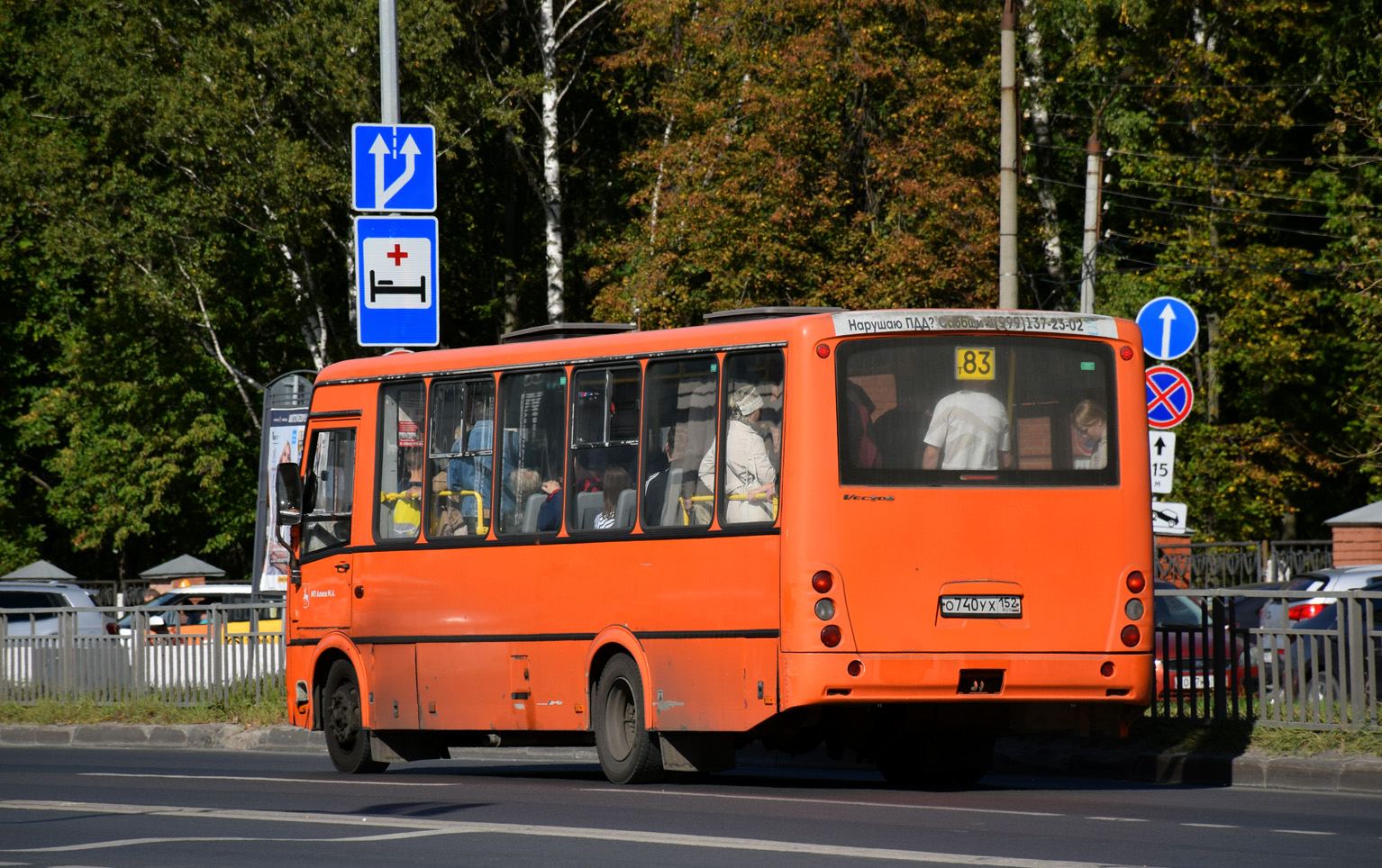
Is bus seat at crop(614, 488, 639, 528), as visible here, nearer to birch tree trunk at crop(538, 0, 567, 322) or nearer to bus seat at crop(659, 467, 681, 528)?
bus seat at crop(659, 467, 681, 528)

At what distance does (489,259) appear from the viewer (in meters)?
48.0

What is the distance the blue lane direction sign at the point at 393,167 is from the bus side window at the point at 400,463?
2865 millimetres

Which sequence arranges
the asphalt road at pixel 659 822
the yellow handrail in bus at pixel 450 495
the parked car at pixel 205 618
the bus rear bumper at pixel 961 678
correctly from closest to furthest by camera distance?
the asphalt road at pixel 659 822 → the bus rear bumper at pixel 961 678 → the yellow handrail in bus at pixel 450 495 → the parked car at pixel 205 618

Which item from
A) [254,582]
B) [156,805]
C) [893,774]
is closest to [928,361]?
[893,774]

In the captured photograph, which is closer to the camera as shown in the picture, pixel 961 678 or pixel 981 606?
pixel 961 678

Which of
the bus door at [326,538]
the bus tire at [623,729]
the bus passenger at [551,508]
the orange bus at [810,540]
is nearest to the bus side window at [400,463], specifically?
the bus door at [326,538]

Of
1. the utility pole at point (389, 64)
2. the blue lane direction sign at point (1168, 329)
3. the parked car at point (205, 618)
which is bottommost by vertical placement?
the parked car at point (205, 618)

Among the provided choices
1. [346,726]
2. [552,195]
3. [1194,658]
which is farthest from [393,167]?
[552,195]

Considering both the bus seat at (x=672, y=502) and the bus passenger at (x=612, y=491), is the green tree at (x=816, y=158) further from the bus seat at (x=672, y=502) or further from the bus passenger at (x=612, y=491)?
the bus seat at (x=672, y=502)

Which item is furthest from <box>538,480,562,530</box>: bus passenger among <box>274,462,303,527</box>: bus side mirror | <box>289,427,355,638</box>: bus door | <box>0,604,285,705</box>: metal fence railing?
<box>0,604,285,705</box>: metal fence railing

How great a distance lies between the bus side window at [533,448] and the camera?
14.3 m

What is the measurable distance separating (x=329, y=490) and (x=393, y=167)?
11.2 feet

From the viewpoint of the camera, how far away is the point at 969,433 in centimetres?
1261

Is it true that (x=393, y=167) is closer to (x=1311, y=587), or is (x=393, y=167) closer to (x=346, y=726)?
(x=346, y=726)
